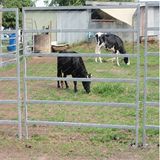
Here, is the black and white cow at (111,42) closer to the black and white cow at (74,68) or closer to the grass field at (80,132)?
the grass field at (80,132)

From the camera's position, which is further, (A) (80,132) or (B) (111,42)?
(B) (111,42)

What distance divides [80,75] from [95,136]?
4.47m

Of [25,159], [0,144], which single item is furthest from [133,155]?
[0,144]

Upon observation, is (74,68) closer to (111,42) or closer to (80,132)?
(80,132)

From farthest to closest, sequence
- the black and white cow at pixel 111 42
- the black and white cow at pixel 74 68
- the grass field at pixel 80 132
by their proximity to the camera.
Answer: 1. the black and white cow at pixel 111 42
2. the black and white cow at pixel 74 68
3. the grass field at pixel 80 132

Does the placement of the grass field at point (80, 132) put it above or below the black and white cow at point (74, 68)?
below

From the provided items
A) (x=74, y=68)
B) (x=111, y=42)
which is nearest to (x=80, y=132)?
(x=74, y=68)

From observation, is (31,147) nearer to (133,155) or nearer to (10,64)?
(133,155)

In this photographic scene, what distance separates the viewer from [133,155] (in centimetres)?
578

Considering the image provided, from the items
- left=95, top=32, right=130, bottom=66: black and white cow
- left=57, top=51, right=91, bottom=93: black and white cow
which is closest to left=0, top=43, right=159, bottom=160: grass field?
left=57, top=51, right=91, bottom=93: black and white cow

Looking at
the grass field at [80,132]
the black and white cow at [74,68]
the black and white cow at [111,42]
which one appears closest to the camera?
the grass field at [80,132]

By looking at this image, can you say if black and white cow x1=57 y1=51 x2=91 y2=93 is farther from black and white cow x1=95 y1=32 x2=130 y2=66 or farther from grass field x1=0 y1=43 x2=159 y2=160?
black and white cow x1=95 y1=32 x2=130 y2=66

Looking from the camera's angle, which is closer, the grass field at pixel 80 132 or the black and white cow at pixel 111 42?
the grass field at pixel 80 132

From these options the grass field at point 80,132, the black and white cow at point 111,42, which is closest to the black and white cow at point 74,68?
the grass field at point 80,132
